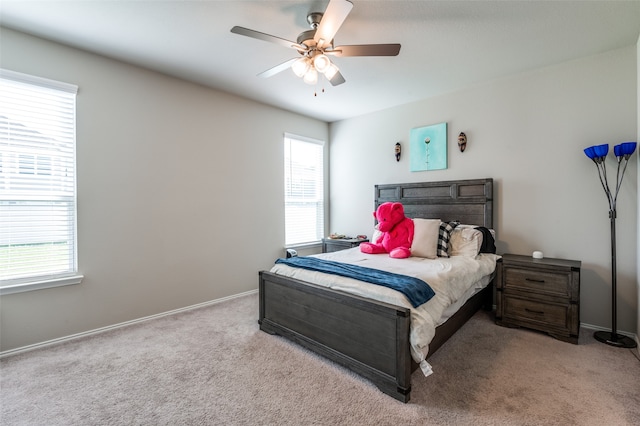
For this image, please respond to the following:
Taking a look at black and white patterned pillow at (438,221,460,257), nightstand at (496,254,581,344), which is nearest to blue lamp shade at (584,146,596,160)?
nightstand at (496,254,581,344)

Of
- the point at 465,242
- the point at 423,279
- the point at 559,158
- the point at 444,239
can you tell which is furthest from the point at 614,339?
the point at 423,279

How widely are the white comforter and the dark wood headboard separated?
58cm

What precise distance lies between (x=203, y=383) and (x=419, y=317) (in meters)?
1.53

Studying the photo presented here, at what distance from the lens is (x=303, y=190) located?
15.9 ft

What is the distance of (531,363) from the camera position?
2.29 metres

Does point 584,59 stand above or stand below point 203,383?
above

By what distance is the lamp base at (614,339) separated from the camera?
2525mm

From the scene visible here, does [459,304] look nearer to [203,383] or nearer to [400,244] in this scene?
[400,244]

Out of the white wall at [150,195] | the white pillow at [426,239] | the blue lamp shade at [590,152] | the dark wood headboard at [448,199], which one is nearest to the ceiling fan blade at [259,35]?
the white wall at [150,195]

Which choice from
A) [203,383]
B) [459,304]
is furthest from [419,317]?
[203,383]

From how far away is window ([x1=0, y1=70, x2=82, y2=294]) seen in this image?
2430 mm

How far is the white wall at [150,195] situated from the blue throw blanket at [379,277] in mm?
1374

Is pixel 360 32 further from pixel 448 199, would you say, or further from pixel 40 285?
pixel 40 285

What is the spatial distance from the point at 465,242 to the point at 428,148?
1.44 m
